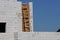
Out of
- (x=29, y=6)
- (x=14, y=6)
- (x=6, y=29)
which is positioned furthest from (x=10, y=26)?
(x=29, y=6)

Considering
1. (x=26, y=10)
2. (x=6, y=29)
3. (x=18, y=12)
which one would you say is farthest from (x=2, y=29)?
(x=26, y=10)

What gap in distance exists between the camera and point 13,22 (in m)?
20.0

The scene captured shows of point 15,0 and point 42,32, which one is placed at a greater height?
point 15,0

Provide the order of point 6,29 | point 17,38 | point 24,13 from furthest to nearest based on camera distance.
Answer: point 24,13 → point 6,29 → point 17,38

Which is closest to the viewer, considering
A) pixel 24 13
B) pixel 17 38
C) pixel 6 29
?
pixel 17 38

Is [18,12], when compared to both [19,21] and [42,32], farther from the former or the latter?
[42,32]

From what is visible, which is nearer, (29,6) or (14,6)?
(14,6)

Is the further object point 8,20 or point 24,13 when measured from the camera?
point 24,13

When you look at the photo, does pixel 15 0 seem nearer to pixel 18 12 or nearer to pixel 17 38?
pixel 18 12

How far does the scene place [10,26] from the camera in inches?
786

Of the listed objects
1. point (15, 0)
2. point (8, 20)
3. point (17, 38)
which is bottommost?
point (17, 38)

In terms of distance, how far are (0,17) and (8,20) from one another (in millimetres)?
723

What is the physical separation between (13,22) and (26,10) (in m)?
2.81

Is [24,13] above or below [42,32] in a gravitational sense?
above
